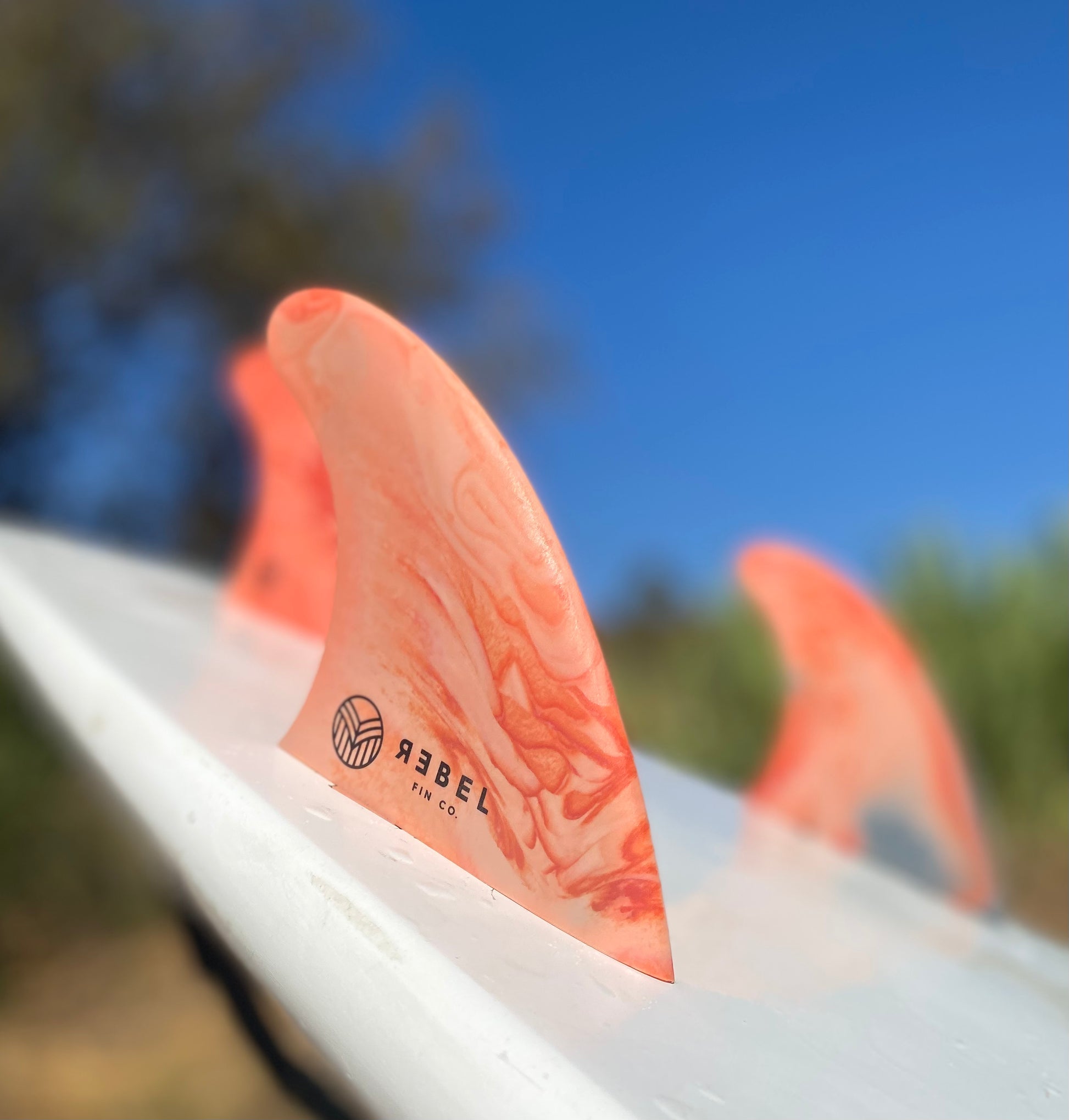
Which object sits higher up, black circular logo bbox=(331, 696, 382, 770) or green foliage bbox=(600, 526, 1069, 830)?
green foliage bbox=(600, 526, 1069, 830)

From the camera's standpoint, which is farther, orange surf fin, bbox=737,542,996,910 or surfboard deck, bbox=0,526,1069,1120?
orange surf fin, bbox=737,542,996,910

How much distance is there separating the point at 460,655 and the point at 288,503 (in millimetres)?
1169

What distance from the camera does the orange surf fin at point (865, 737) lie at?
152 cm

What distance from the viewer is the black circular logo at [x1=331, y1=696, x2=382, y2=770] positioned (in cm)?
85

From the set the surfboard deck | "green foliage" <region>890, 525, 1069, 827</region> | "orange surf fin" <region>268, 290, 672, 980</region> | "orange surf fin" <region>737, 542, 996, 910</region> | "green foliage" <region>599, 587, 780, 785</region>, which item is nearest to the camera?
the surfboard deck

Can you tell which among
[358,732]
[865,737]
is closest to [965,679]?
[865,737]

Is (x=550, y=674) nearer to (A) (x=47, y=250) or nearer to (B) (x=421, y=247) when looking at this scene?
(A) (x=47, y=250)

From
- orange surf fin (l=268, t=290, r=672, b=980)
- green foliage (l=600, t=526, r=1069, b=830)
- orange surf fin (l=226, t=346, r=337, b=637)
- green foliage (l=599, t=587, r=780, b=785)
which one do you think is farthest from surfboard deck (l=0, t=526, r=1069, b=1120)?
green foliage (l=599, t=587, r=780, b=785)

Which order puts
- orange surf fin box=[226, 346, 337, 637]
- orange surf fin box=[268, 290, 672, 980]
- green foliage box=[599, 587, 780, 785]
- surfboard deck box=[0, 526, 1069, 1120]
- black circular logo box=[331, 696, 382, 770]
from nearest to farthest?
surfboard deck box=[0, 526, 1069, 1120], orange surf fin box=[268, 290, 672, 980], black circular logo box=[331, 696, 382, 770], orange surf fin box=[226, 346, 337, 637], green foliage box=[599, 587, 780, 785]

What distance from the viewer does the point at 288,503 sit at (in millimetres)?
1854

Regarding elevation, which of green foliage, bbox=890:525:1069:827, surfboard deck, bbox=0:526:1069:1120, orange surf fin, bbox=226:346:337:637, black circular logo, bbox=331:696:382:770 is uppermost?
green foliage, bbox=890:525:1069:827

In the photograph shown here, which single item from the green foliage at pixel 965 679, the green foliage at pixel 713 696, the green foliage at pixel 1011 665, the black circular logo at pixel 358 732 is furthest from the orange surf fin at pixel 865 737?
the green foliage at pixel 1011 665

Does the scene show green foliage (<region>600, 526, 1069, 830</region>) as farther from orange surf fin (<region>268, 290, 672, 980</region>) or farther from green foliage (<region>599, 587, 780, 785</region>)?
orange surf fin (<region>268, 290, 672, 980</region>)

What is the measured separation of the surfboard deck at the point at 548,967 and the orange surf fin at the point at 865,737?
220mm
